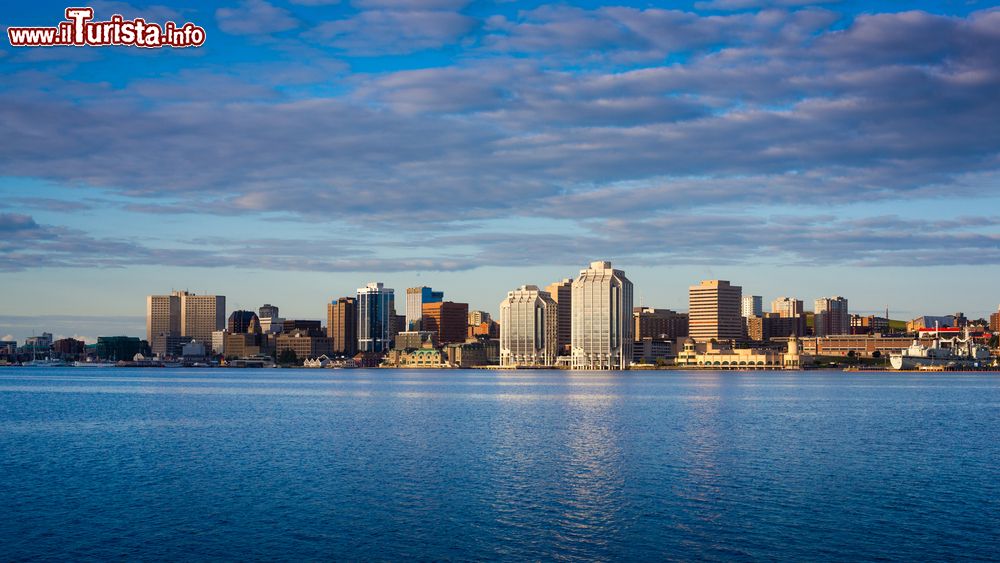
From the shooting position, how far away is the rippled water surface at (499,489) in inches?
1622

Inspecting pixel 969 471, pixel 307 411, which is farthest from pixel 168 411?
pixel 969 471

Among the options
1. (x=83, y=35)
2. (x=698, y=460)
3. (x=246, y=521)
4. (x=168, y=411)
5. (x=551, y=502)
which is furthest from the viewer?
(x=168, y=411)

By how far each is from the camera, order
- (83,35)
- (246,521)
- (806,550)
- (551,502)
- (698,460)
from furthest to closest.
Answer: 1. (698,460)
2. (83,35)
3. (551,502)
4. (246,521)
5. (806,550)

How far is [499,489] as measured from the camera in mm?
54344

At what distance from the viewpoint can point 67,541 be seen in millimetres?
41688

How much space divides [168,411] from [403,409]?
27639 millimetres

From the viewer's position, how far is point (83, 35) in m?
61.3

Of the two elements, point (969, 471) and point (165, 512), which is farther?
point (969, 471)

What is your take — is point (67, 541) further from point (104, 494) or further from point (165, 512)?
point (104, 494)

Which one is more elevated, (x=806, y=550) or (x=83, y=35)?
(x=83, y=35)

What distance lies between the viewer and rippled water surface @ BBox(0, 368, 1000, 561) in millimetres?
41188

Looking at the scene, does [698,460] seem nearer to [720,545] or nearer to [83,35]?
[720,545]

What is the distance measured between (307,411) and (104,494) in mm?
66608

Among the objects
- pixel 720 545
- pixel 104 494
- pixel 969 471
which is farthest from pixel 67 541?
pixel 969 471
